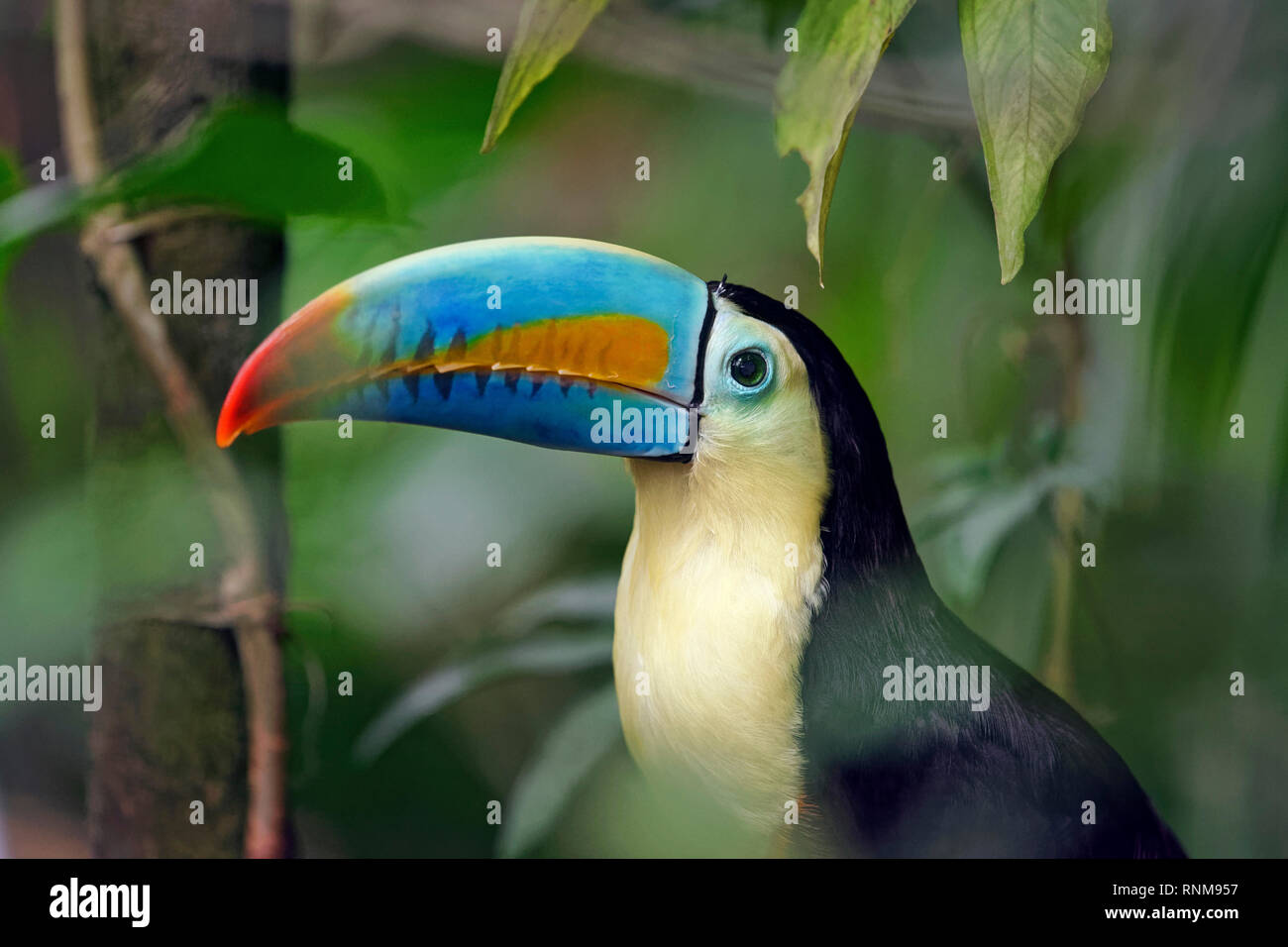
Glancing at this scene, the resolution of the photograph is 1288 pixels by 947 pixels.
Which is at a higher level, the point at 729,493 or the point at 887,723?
the point at 729,493

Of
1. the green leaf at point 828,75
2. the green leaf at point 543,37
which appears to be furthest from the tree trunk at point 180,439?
the green leaf at point 828,75

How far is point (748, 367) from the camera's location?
1.32 metres

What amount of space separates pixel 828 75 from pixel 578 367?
444mm

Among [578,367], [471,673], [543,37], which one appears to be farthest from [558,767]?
[543,37]

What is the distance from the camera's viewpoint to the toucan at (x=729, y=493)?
4.20 ft

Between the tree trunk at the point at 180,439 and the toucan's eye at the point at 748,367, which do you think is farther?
the tree trunk at the point at 180,439

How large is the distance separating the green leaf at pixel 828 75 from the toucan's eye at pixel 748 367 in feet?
0.74

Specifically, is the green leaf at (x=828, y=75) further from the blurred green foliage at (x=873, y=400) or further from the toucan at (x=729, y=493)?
the blurred green foliage at (x=873, y=400)

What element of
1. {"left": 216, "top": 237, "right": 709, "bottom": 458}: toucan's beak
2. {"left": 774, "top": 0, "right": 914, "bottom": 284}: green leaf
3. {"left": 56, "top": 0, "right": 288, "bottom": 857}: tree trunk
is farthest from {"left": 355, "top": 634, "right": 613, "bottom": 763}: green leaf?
{"left": 774, "top": 0, "right": 914, "bottom": 284}: green leaf

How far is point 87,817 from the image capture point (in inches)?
61.3

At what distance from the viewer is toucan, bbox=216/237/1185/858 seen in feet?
4.20

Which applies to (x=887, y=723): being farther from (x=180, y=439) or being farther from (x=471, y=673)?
(x=180, y=439)

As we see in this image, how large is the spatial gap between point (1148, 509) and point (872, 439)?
492mm
